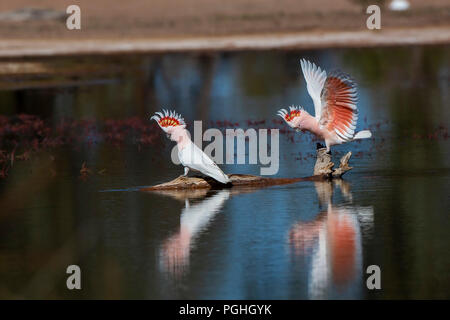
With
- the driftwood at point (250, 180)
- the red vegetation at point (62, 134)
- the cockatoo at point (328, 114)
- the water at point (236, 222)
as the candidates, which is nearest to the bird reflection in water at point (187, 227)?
the water at point (236, 222)

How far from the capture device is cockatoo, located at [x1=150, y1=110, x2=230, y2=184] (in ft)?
50.3

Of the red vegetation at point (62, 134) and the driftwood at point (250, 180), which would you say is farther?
the red vegetation at point (62, 134)

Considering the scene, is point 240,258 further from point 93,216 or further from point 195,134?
point 195,134

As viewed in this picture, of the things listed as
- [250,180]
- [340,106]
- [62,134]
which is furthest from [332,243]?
[62,134]

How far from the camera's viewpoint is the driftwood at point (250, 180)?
15914mm

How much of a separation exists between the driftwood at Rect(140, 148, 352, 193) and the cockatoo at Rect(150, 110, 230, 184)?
0.36 metres

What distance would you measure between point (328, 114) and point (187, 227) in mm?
3652

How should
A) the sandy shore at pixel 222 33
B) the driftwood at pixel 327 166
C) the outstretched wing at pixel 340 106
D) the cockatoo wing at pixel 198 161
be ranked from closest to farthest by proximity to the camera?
1. the cockatoo wing at pixel 198 161
2. the outstretched wing at pixel 340 106
3. the driftwood at pixel 327 166
4. the sandy shore at pixel 222 33

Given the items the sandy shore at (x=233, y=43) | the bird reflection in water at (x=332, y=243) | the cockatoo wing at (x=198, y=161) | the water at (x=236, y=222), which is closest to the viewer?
the bird reflection in water at (x=332, y=243)

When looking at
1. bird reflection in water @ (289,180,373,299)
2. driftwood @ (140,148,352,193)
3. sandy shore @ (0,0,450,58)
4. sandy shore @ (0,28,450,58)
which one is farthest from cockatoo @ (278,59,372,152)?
sandy shore @ (0,0,450,58)

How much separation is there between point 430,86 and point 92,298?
76.6ft

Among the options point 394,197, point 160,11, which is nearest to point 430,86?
point 394,197

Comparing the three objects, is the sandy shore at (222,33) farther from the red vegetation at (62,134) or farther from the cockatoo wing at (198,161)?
the cockatoo wing at (198,161)

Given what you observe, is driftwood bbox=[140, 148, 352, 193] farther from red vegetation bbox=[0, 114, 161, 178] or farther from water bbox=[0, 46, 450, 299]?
red vegetation bbox=[0, 114, 161, 178]
